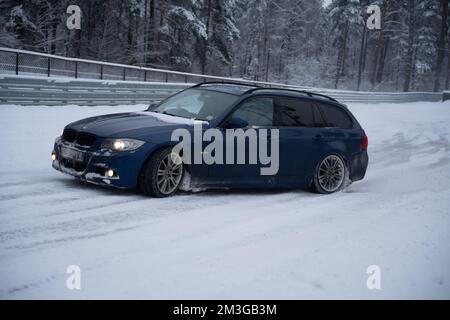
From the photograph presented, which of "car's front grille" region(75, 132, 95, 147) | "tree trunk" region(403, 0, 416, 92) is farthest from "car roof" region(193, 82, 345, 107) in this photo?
"tree trunk" region(403, 0, 416, 92)

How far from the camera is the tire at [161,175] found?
22.4ft

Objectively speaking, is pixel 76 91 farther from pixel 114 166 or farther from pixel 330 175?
pixel 114 166

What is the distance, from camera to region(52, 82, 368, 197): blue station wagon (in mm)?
6777

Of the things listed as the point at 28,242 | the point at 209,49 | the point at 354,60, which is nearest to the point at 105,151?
the point at 28,242

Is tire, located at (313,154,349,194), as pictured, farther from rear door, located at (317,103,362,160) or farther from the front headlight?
the front headlight

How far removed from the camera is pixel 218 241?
5309 millimetres

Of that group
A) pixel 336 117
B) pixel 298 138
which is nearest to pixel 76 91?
pixel 336 117

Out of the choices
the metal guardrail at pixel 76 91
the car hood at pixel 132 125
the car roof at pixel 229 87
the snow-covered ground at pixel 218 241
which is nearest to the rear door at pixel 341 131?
the snow-covered ground at pixel 218 241

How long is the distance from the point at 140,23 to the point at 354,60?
144 ft

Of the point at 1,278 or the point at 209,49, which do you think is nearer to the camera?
the point at 1,278

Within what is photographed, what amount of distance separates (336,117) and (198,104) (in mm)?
2514

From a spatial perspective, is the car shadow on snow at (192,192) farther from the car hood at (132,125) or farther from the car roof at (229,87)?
the car roof at (229,87)

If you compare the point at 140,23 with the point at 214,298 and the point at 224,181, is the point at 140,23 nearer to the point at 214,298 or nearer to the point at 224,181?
the point at 224,181

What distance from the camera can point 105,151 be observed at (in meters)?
6.72
